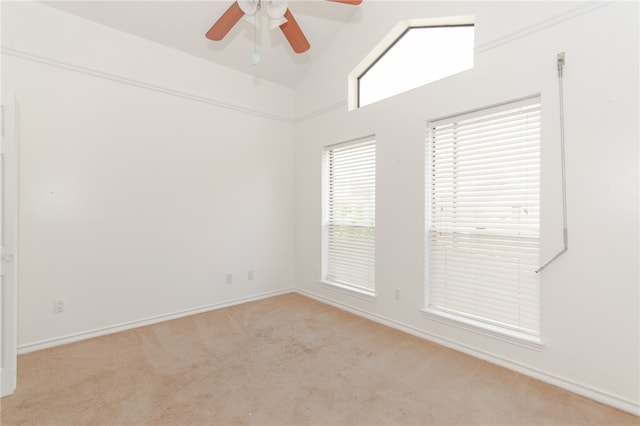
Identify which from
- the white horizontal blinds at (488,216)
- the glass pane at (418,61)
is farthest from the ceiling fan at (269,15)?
the white horizontal blinds at (488,216)

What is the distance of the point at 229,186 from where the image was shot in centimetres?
389

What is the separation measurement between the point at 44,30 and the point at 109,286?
2455mm

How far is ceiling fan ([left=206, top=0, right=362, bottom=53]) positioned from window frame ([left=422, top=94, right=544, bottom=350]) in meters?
1.36

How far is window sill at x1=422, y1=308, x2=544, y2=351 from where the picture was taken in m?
2.27

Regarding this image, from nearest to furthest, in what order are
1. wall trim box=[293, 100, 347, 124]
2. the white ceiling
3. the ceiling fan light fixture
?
the ceiling fan light fixture, the white ceiling, wall trim box=[293, 100, 347, 124]

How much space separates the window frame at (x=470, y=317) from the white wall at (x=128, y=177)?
2.25 m

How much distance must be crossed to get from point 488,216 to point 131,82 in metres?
3.77

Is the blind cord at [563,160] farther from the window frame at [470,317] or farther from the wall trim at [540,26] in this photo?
the wall trim at [540,26]

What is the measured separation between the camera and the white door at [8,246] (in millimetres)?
2041

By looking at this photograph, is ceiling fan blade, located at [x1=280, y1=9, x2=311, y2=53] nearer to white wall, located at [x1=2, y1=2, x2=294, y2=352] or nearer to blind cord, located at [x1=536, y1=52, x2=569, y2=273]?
white wall, located at [x1=2, y1=2, x2=294, y2=352]

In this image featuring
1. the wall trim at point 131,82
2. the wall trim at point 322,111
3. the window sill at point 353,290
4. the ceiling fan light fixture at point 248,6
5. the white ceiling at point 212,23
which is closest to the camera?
the ceiling fan light fixture at point 248,6

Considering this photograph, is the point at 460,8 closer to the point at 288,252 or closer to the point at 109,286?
the point at 288,252

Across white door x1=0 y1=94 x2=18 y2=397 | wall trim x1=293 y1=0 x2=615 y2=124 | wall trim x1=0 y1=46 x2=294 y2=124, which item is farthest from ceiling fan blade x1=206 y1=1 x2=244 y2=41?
wall trim x1=293 y1=0 x2=615 y2=124

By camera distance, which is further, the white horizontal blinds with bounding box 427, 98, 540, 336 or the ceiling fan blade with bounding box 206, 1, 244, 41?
the white horizontal blinds with bounding box 427, 98, 540, 336
